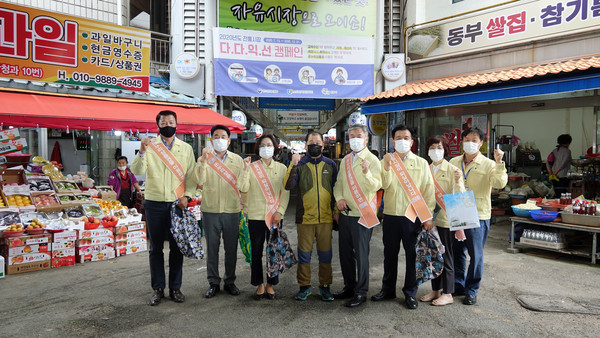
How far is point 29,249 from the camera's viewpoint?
19.8 feet

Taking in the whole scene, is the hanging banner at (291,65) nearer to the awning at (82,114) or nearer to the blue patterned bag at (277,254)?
the awning at (82,114)

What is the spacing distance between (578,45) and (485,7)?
2.25m

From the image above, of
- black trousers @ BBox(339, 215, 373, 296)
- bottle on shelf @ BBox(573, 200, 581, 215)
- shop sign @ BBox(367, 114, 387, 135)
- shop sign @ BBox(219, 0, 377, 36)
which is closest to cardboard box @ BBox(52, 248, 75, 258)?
black trousers @ BBox(339, 215, 373, 296)

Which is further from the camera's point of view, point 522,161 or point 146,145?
point 522,161

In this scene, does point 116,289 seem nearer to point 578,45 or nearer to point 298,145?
point 578,45

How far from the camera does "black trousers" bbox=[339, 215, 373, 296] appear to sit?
171 inches

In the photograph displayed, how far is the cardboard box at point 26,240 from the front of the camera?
5875 millimetres

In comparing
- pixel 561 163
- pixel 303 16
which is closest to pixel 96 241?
pixel 303 16

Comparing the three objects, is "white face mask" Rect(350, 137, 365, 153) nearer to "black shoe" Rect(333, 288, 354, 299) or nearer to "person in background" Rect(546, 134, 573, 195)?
"black shoe" Rect(333, 288, 354, 299)

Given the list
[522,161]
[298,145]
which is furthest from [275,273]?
[298,145]

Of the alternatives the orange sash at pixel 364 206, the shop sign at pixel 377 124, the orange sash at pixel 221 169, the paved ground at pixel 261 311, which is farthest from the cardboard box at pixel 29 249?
the shop sign at pixel 377 124

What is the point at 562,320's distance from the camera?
410cm

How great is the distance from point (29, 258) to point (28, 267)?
0.13 meters

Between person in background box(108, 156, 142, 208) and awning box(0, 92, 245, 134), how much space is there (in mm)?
1311
